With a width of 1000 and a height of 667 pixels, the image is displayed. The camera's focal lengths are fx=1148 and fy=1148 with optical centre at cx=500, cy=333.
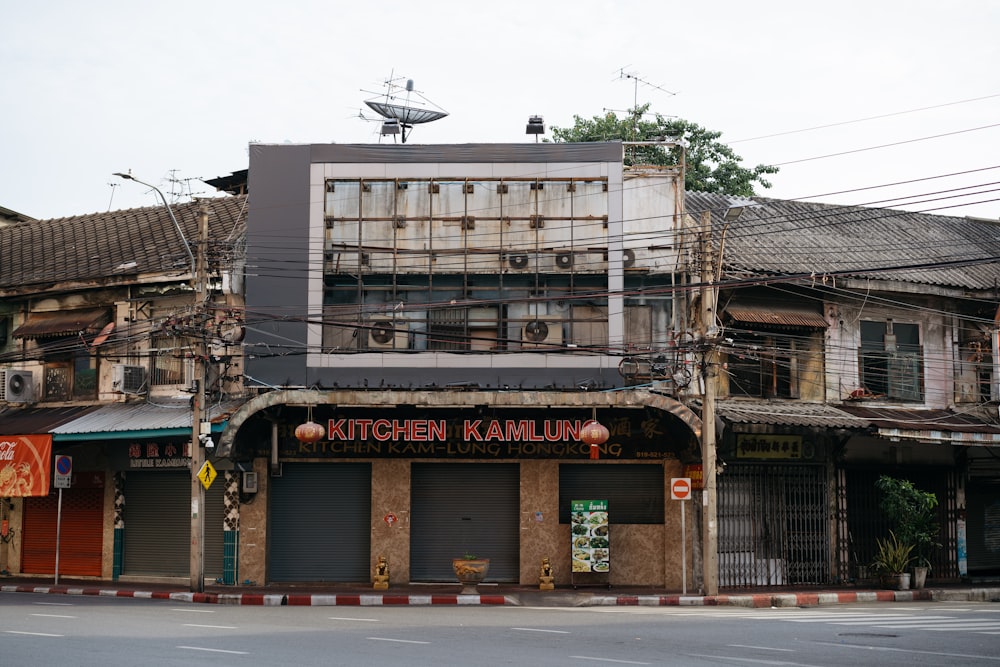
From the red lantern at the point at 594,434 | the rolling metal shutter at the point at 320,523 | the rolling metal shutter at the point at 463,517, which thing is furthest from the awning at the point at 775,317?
the rolling metal shutter at the point at 320,523

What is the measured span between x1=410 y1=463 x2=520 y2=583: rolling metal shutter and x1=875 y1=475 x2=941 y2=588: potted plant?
30.1ft

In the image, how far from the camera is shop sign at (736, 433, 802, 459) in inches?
1125

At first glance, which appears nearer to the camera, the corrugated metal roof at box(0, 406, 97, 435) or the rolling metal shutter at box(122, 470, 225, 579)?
the rolling metal shutter at box(122, 470, 225, 579)

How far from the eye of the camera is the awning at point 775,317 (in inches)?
1112

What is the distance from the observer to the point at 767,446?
28.8m

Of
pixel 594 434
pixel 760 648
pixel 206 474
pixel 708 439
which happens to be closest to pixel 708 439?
pixel 708 439

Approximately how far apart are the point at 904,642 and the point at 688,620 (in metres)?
4.30

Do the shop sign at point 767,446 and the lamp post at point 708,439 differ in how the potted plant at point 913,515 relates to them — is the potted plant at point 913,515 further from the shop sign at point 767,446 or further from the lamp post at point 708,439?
the lamp post at point 708,439

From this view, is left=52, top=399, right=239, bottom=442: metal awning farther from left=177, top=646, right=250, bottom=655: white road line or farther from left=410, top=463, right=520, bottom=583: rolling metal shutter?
left=177, top=646, right=250, bottom=655: white road line

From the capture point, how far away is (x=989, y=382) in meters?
30.1

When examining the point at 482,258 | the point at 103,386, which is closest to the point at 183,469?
the point at 103,386

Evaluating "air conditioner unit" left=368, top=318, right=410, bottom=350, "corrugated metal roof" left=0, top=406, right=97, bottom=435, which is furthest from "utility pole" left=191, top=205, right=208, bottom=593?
"corrugated metal roof" left=0, top=406, right=97, bottom=435

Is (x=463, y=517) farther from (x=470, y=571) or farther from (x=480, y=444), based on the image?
(x=470, y=571)

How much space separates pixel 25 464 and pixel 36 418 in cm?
160
